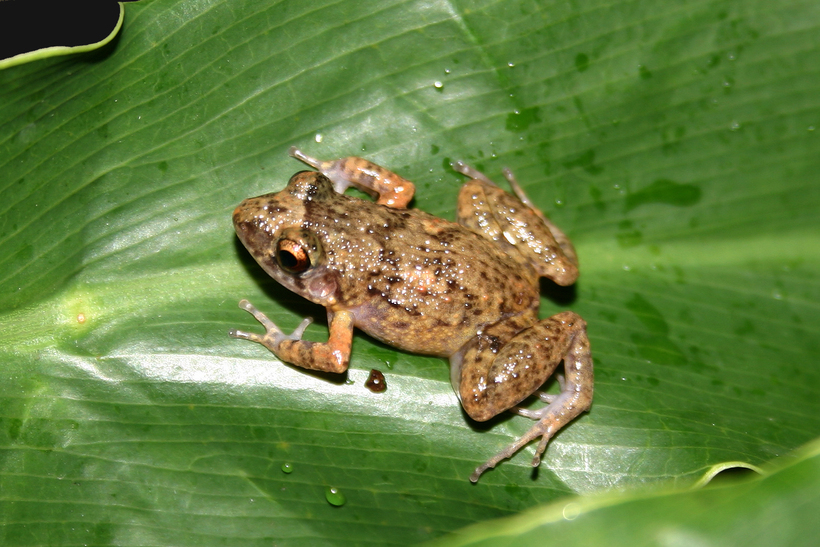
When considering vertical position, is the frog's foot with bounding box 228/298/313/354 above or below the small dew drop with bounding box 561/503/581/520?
below

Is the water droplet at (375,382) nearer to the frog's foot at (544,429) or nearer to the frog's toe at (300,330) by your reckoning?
the frog's toe at (300,330)

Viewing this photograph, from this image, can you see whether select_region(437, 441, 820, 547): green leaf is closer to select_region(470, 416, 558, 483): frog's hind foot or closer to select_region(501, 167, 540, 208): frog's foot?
select_region(470, 416, 558, 483): frog's hind foot

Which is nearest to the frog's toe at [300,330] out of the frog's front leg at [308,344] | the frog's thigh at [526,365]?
the frog's front leg at [308,344]

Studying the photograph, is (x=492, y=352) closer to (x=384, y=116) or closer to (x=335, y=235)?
(x=335, y=235)

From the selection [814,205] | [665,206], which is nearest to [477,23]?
[665,206]

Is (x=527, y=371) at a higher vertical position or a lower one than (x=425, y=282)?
lower

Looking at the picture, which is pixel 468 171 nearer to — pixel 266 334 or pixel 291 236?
pixel 291 236

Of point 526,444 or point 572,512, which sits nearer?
point 572,512

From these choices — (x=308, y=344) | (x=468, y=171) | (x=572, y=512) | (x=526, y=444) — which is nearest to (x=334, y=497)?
(x=308, y=344)

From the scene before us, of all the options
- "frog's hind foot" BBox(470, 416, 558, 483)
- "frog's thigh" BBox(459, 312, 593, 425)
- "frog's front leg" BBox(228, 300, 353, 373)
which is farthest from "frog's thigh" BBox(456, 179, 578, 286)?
"frog's front leg" BBox(228, 300, 353, 373)
